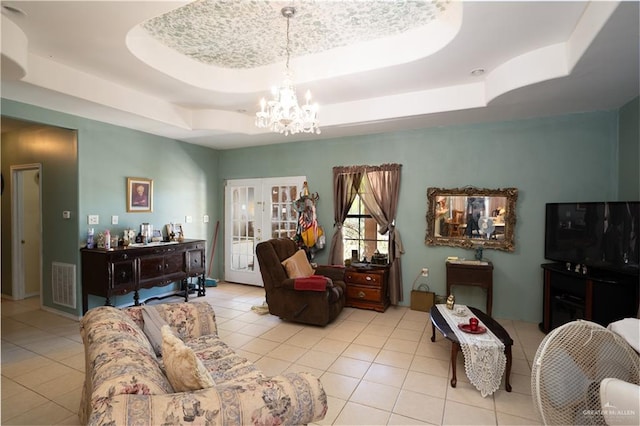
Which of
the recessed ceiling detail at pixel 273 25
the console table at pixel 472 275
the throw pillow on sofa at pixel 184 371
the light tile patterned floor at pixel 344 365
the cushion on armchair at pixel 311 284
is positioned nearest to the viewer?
the throw pillow on sofa at pixel 184 371

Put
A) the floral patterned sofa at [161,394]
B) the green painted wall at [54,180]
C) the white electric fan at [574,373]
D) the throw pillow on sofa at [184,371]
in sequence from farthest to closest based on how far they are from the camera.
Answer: the green painted wall at [54,180] → the white electric fan at [574,373] → the throw pillow on sofa at [184,371] → the floral patterned sofa at [161,394]

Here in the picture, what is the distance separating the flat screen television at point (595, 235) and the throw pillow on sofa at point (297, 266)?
3.06 metres

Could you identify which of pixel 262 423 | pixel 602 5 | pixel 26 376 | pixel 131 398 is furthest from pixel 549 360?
pixel 26 376

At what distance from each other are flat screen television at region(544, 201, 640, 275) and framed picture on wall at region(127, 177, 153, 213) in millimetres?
5633

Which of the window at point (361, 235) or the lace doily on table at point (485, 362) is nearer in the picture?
the lace doily on table at point (485, 362)

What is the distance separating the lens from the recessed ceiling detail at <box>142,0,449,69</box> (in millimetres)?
2631

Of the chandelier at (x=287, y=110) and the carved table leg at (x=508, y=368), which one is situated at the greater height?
the chandelier at (x=287, y=110)

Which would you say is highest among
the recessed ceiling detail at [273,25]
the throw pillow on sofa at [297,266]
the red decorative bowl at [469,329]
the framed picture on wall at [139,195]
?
the recessed ceiling detail at [273,25]

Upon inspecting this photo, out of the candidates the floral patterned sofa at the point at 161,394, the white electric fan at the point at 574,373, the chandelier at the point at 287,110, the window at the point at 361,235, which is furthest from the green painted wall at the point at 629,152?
the floral patterned sofa at the point at 161,394

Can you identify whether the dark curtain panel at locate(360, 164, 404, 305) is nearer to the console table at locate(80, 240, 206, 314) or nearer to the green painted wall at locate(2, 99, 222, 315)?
the console table at locate(80, 240, 206, 314)

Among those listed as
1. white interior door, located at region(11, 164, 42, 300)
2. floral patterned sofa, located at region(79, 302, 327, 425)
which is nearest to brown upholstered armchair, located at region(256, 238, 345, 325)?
floral patterned sofa, located at region(79, 302, 327, 425)

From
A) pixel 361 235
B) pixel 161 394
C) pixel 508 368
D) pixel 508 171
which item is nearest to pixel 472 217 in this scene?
pixel 508 171

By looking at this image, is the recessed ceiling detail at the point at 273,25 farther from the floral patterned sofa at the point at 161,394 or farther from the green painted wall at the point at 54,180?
the floral patterned sofa at the point at 161,394

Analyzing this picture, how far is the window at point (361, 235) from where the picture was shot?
491cm
